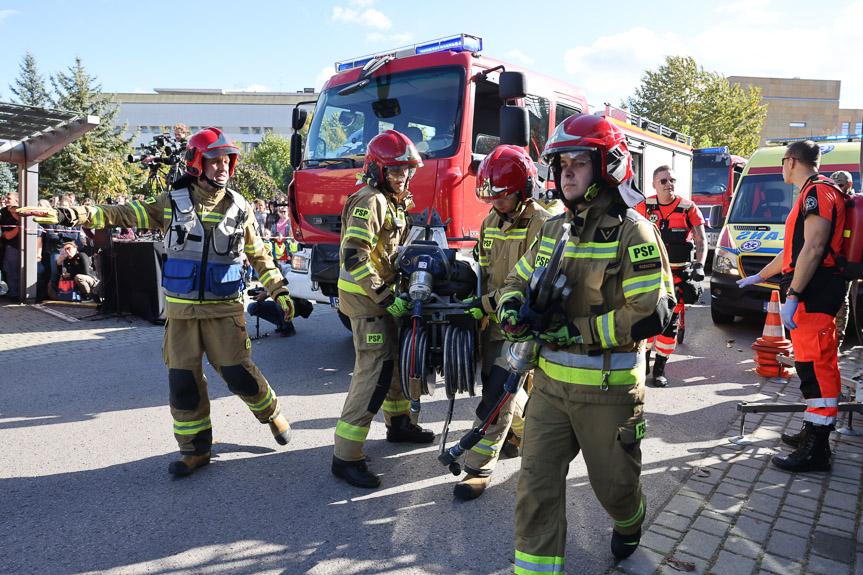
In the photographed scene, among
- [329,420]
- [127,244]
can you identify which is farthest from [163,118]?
[329,420]

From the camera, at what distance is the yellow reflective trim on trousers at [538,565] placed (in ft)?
7.98

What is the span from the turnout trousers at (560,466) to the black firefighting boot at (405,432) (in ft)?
6.44

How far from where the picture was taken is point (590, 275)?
8.50 feet

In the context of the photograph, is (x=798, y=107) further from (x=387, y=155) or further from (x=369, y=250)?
(x=369, y=250)

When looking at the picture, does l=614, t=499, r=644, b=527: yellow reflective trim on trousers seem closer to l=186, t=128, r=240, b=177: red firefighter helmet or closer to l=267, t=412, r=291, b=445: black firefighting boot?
l=267, t=412, r=291, b=445: black firefighting boot

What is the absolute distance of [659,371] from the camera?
6.19 meters

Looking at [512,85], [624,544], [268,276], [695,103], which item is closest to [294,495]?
[268,276]

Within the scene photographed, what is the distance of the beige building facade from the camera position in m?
55.8

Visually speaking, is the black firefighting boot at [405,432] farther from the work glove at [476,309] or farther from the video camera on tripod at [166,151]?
the video camera on tripod at [166,151]

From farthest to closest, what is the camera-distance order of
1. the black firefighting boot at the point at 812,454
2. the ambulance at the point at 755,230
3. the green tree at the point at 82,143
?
the green tree at the point at 82,143, the ambulance at the point at 755,230, the black firefighting boot at the point at 812,454

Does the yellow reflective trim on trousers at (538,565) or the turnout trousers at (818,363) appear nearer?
the yellow reflective trim on trousers at (538,565)

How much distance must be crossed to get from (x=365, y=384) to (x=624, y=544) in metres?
1.75

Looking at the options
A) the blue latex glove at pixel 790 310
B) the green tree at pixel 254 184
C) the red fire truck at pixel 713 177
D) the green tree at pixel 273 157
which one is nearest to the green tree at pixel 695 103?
the red fire truck at pixel 713 177

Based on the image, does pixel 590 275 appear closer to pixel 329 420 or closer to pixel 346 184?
pixel 329 420
